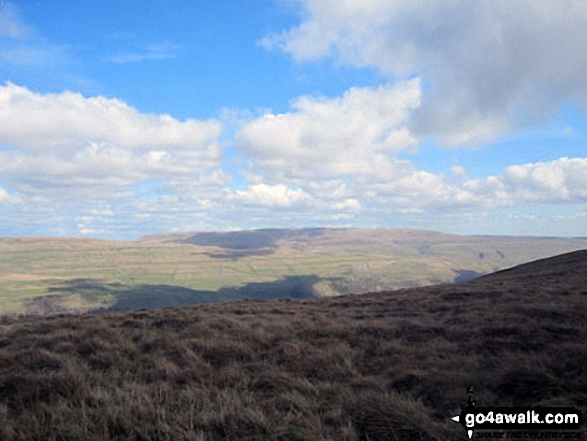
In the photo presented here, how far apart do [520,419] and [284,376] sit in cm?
464

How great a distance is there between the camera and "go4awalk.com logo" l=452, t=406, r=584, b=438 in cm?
520

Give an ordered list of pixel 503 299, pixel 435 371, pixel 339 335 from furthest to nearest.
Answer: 1. pixel 503 299
2. pixel 339 335
3. pixel 435 371

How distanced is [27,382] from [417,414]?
25.5ft

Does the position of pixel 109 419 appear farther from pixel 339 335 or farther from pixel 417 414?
pixel 339 335

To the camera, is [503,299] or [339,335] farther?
[503,299]

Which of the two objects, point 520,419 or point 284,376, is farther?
point 284,376

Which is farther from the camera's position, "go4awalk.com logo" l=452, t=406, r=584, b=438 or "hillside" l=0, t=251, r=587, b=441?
"hillside" l=0, t=251, r=587, b=441

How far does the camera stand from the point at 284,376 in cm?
817

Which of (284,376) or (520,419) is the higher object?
(520,419)

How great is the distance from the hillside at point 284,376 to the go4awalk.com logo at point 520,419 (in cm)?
24

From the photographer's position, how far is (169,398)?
6695 millimetres

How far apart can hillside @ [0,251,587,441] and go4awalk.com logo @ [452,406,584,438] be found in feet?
0.79

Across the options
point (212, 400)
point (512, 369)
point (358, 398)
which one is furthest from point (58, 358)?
point (512, 369)

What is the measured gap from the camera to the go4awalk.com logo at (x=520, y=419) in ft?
17.1
